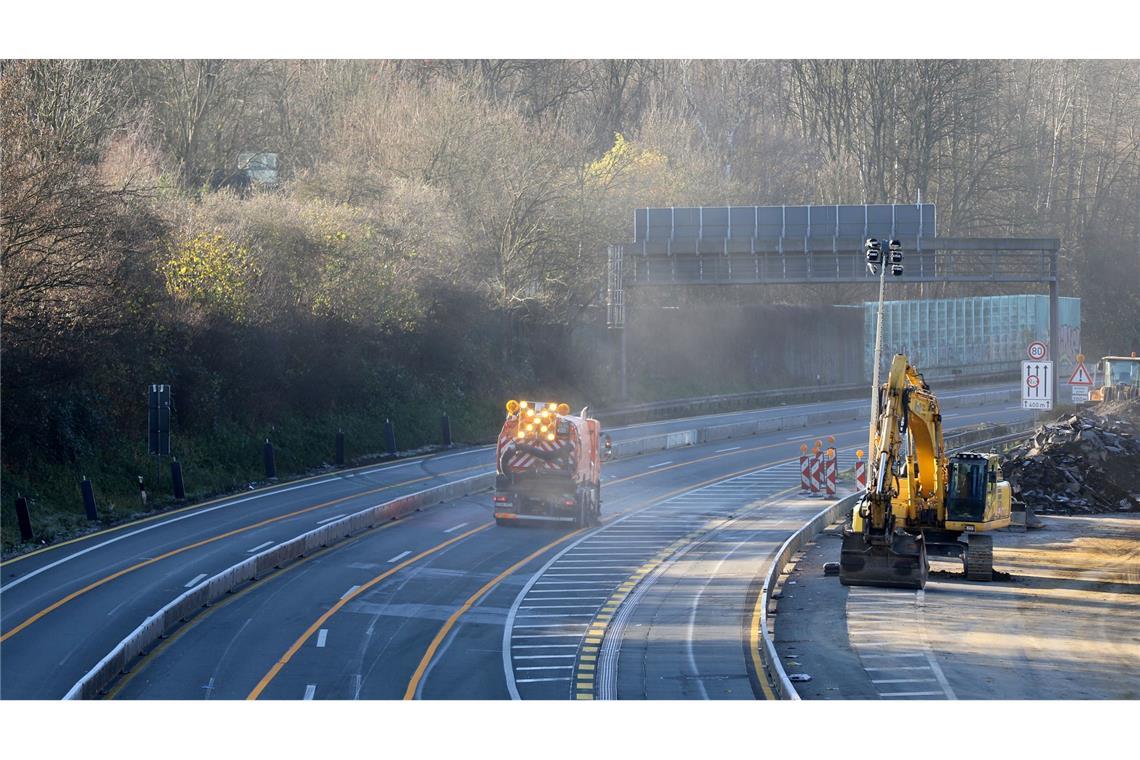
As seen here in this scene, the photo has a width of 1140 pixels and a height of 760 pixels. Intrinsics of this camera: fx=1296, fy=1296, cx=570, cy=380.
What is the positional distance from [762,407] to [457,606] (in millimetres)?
47508

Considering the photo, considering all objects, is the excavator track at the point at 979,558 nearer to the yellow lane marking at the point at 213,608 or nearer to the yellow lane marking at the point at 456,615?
the yellow lane marking at the point at 456,615

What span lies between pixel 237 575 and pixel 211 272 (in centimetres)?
2086

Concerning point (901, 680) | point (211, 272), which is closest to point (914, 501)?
point (901, 680)

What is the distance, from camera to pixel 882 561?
25469 millimetres

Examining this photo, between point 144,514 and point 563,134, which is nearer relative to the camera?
point 144,514

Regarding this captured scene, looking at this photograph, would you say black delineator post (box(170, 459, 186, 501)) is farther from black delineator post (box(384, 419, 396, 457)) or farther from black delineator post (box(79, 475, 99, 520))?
black delineator post (box(384, 419, 396, 457))

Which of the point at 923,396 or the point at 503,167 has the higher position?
the point at 503,167

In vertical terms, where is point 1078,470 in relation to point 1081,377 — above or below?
below

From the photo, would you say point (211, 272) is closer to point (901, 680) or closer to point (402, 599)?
point (402, 599)

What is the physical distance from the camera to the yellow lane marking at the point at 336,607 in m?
20.7

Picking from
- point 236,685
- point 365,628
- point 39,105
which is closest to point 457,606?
point 365,628

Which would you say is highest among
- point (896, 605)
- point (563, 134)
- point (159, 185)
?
point (563, 134)

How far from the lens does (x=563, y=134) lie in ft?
235

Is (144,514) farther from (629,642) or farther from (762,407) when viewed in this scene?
(762,407)
